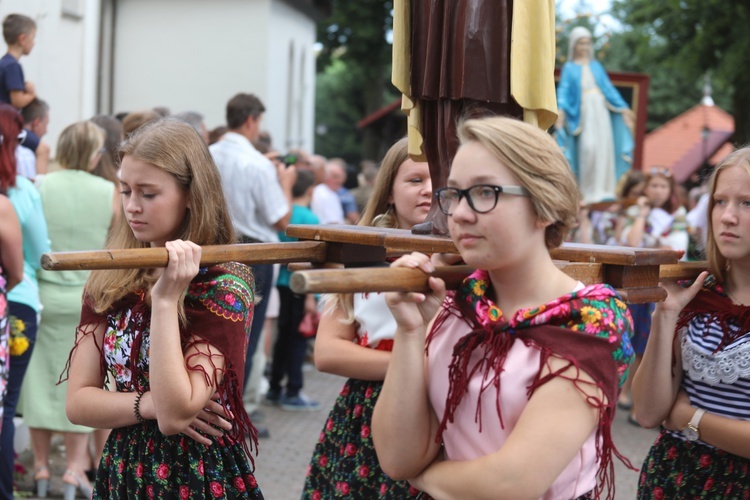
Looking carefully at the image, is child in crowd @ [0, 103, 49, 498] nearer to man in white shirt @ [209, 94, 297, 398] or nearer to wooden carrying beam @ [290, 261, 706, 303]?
man in white shirt @ [209, 94, 297, 398]

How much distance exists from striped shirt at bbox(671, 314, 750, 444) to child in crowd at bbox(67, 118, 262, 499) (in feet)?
4.40

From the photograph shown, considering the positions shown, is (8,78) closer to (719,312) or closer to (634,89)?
(719,312)

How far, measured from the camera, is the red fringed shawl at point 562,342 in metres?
2.18

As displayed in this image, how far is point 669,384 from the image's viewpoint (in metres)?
3.14

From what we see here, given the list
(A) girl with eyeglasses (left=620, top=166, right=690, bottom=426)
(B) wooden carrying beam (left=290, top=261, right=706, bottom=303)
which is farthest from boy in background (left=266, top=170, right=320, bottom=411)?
(B) wooden carrying beam (left=290, top=261, right=706, bottom=303)

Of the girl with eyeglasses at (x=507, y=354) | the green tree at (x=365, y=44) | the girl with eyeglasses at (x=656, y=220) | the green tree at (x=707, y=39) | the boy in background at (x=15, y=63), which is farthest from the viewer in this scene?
the green tree at (x=365, y=44)

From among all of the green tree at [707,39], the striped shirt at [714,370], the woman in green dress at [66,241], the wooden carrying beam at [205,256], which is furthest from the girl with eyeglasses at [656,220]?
the green tree at [707,39]

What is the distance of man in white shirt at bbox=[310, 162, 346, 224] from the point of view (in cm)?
1229

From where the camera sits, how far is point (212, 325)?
9.57 ft

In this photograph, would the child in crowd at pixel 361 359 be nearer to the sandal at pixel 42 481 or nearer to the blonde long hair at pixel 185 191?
the blonde long hair at pixel 185 191

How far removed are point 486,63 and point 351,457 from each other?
141 centimetres

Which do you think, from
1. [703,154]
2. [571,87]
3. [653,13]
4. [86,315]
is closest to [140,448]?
[86,315]

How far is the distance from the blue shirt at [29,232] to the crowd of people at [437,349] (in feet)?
0.10

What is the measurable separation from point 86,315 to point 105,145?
11.9 ft
